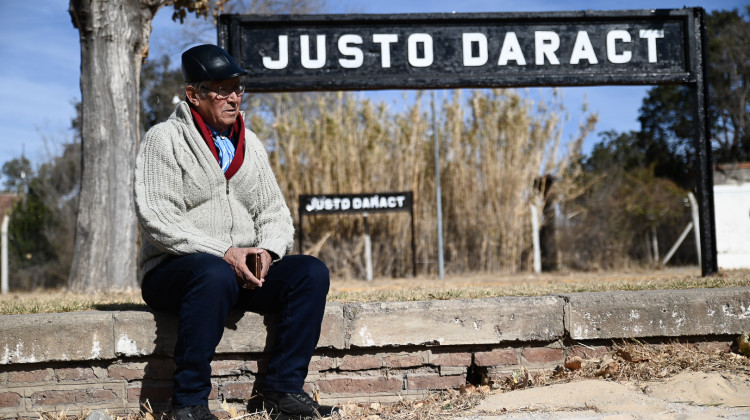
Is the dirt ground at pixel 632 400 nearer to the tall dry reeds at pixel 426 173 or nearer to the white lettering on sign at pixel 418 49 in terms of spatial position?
the white lettering on sign at pixel 418 49

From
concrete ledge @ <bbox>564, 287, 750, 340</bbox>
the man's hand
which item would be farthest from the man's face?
concrete ledge @ <bbox>564, 287, 750, 340</bbox>

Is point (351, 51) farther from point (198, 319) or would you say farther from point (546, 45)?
point (198, 319)

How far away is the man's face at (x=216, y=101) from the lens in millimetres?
2836

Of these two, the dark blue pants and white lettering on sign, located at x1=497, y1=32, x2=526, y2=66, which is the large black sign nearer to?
white lettering on sign, located at x1=497, y1=32, x2=526, y2=66

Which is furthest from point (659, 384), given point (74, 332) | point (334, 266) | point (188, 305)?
point (334, 266)

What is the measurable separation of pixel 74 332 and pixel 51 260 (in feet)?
36.3

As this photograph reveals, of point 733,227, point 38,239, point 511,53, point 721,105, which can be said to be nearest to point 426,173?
point 733,227

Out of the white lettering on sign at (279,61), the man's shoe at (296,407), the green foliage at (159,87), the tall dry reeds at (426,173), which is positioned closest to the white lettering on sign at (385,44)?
the white lettering on sign at (279,61)

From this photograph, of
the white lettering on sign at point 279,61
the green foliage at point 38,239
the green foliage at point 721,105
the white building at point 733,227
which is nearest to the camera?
the white lettering on sign at point 279,61

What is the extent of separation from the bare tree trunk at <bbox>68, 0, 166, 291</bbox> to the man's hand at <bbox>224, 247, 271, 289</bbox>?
10.1 ft

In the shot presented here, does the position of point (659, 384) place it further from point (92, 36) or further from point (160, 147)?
point (92, 36)

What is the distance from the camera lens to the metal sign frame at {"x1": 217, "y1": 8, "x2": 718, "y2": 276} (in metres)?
4.26

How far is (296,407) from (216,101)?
1.34 meters

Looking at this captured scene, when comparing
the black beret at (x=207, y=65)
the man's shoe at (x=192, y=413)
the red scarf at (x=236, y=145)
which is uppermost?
the black beret at (x=207, y=65)
